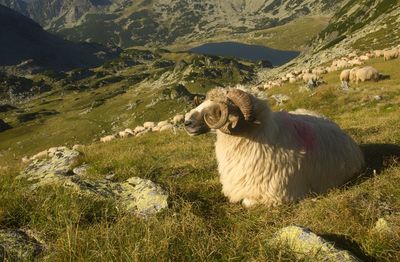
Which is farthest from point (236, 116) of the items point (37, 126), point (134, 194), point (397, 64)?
point (37, 126)

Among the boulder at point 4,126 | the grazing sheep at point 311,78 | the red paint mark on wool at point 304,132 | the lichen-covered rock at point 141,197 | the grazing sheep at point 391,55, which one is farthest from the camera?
the boulder at point 4,126

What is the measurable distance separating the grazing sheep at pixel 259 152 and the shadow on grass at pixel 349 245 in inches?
110

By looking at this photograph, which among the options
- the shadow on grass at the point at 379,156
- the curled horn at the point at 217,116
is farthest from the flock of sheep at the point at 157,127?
the curled horn at the point at 217,116

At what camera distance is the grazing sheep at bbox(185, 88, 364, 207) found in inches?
343

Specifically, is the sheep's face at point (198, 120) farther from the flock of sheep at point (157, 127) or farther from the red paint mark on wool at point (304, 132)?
the flock of sheep at point (157, 127)

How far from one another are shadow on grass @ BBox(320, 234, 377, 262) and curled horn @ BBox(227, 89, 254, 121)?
11.6 feet

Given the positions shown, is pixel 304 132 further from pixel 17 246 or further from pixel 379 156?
pixel 17 246

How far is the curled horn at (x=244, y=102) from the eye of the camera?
8703mm

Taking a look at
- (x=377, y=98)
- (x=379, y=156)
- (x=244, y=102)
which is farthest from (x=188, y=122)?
(x=377, y=98)

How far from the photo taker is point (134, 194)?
773cm

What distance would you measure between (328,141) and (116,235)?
20.6ft

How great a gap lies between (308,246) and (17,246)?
3481 mm

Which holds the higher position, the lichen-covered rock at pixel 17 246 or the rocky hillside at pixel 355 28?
the lichen-covered rock at pixel 17 246

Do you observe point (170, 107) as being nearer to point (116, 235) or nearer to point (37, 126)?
point (37, 126)
